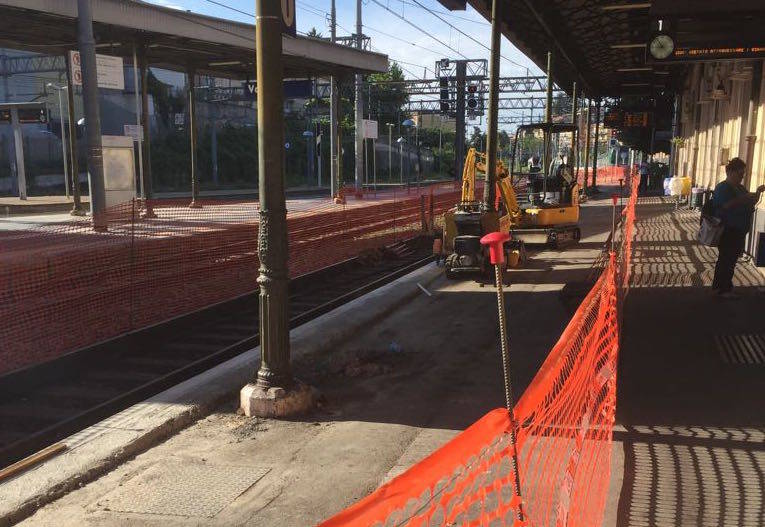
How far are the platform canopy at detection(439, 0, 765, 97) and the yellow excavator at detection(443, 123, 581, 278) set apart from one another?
2825 millimetres

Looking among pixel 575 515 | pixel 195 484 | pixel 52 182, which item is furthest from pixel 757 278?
pixel 52 182

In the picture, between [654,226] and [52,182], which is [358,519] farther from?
[52,182]

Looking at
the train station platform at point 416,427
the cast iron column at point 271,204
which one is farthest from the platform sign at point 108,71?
the cast iron column at point 271,204

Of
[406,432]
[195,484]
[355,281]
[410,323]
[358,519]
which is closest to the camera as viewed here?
[358,519]

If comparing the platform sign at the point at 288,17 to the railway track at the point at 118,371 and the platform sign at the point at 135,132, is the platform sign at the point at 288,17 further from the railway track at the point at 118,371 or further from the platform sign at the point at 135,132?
the platform sign at the point at 135,132

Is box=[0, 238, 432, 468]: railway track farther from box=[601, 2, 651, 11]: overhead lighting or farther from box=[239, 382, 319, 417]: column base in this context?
box=[601, 2, 651, 11]: overhead lighting

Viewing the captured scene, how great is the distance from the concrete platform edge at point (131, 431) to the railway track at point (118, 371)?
1.83ft

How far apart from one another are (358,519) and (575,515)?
1936 mm

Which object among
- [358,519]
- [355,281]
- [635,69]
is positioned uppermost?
[635,69]

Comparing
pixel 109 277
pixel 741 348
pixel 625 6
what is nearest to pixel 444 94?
pixel 625 6

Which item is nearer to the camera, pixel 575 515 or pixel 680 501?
pixel 575 515

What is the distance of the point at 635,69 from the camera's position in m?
25.8

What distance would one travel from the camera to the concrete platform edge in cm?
411

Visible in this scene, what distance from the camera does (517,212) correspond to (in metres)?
15.4
